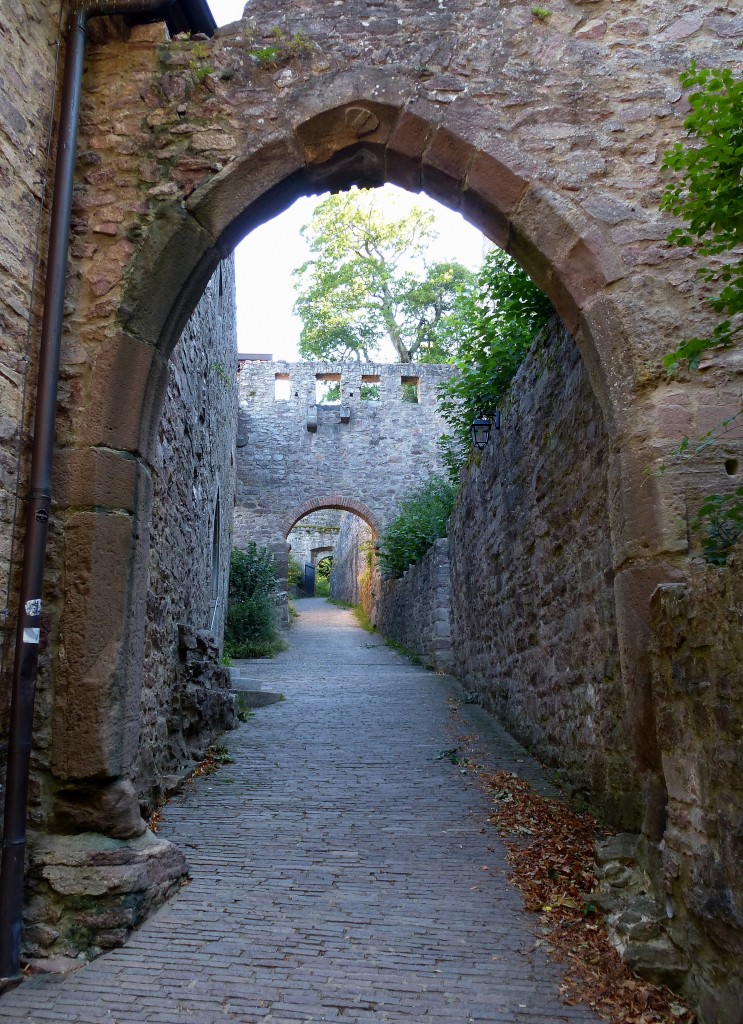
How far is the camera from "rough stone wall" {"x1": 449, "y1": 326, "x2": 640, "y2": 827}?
4.01 meters

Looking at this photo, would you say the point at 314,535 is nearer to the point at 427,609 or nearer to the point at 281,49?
the point at 427,609

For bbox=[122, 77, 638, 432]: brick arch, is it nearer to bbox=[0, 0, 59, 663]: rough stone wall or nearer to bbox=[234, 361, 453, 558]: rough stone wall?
bbox=[0, 0, 59, 663]: rough stone wall

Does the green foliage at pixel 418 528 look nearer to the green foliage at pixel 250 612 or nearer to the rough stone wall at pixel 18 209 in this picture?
the green foliage at pixel 250 612

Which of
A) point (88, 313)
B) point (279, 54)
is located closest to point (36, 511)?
point (88, 313)

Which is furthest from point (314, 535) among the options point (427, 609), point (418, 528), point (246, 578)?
point (427, 609)

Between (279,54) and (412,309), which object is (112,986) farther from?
(412,309)

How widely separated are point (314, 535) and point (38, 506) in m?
28.5

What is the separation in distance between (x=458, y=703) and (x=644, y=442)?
17.5 feet

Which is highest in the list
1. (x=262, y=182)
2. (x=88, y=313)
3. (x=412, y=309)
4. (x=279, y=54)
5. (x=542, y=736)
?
(x=412, y=309)

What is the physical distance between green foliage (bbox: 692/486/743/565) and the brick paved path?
155 centimetres

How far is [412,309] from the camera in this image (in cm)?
2366

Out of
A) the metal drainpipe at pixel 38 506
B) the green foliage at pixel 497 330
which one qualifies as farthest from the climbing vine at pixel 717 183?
the green foliage at pixel 497 330

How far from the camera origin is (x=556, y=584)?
16.5 ft

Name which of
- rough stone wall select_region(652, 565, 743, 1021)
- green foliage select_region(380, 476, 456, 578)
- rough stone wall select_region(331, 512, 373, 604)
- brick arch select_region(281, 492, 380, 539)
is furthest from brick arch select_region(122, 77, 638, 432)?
rough stone wall select_region(331, 512, 373, 604)
